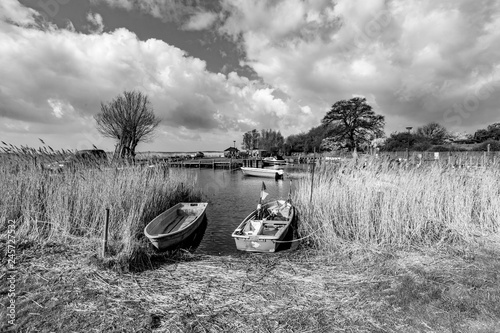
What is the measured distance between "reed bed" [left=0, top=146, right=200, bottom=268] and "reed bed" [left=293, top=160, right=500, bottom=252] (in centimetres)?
480

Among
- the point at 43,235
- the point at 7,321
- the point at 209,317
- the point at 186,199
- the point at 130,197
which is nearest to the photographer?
the point at 7,321

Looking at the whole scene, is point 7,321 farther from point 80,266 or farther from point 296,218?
point 296,218

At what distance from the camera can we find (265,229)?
347 inches

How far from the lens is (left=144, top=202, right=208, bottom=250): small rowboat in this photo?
22.6ft

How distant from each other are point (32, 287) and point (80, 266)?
87 centimetres

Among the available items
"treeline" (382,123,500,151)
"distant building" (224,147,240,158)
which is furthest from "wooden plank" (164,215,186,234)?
"distant building" (224,147,240,158)

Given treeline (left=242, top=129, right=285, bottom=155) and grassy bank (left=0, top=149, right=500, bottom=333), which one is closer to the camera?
grassy bank (left=0, top=149, right=500, bottom=333)

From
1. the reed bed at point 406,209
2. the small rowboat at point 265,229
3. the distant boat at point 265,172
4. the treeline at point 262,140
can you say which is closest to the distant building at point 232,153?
the treeline at point 262,140

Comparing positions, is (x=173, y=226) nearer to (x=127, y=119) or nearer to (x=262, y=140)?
(x=127, y=119)

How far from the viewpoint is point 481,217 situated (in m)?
6.79

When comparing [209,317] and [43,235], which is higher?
[43,235]

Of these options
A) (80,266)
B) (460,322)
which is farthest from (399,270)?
(80,266)

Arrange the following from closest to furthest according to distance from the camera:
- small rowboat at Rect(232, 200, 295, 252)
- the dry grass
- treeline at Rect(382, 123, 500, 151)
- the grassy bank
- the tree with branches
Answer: the dry grass → the grassy bank → small rowboat at Rect(232, 200, 295, 252) → treeline at Rect(382, 123, 500, 151) → the tree with branches

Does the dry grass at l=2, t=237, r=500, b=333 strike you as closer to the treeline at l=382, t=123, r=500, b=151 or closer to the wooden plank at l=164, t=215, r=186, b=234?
the wooden plank at l=164, t=215, r=186, b=234
